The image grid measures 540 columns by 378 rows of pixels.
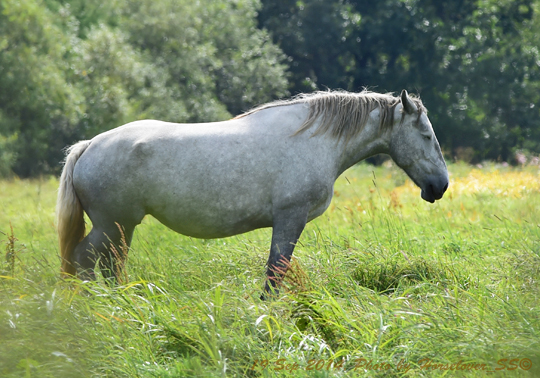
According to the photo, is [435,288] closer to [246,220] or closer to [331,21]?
[246,220]

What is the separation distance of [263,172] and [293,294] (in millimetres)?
1079

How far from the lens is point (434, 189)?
4.70 meters

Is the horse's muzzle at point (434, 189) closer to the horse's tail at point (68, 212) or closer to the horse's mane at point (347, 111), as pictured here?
the horse's mane at point (347, 111)

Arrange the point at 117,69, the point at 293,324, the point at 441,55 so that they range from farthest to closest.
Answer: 1. the point at 441,55
2. the point at 117,69
3. the point at 293,324

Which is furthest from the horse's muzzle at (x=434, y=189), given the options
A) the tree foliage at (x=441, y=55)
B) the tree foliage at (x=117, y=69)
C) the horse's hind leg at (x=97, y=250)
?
the tree foliage at (x=441, y=55)

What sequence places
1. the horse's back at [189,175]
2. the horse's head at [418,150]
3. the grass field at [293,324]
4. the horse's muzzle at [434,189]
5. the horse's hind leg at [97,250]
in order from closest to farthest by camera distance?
the grass field at [293,324], the horse's back at [189,175], the horse's hind leg at [97,250], the horse's head at [418,150], the horse's muzzle at [434,189]

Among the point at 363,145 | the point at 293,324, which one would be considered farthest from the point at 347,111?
the point at 293,324

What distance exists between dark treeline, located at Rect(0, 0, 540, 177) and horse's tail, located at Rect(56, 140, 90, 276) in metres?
13.4

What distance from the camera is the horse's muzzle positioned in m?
4.68

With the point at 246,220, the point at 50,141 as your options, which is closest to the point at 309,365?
the point at 246,220

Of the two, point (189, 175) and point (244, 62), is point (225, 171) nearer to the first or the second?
point (189, 175)

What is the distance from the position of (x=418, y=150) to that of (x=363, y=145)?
1.55 ft

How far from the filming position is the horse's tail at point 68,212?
446 cm

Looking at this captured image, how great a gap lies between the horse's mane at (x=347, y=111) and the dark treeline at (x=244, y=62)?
14.5m
